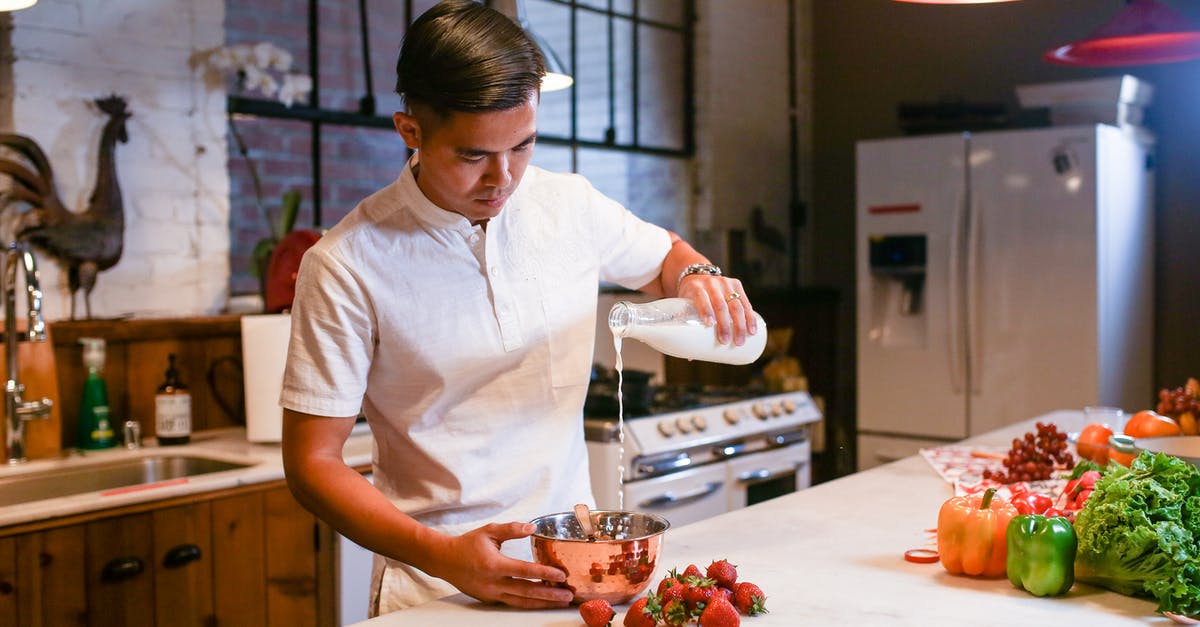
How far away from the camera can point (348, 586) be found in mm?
2705

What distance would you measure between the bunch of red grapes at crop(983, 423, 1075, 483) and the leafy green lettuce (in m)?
0.63

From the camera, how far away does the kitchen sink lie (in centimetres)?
258

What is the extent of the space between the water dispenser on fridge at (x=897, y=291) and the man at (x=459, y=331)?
305 centimetres

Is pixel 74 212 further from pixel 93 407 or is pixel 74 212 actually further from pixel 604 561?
pixel 604 561

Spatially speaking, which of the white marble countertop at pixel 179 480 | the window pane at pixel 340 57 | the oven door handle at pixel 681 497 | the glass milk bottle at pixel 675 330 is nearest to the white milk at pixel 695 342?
the glass milk bottle at pixel 675 330

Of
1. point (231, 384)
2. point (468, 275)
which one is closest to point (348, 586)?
point (231, 384)

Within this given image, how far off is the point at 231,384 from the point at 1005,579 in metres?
2.32

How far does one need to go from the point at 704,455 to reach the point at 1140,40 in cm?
169

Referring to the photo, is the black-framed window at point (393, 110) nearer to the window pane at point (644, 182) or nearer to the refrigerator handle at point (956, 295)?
the window pane at point (644, 182)

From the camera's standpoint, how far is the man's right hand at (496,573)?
1359mm

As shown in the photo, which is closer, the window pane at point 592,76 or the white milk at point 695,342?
the white milk at point 695,342

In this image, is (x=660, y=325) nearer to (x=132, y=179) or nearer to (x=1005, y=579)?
(x=1005, y=579)

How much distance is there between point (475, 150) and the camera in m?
1.46

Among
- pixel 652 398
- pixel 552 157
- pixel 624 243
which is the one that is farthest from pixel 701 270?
pixel 552 157
